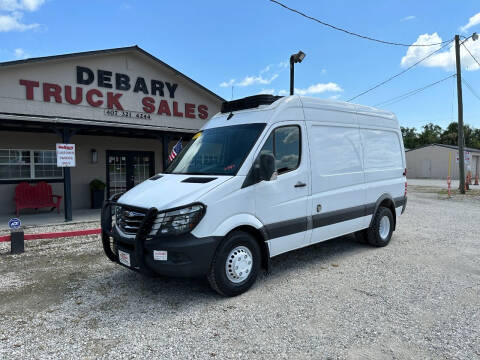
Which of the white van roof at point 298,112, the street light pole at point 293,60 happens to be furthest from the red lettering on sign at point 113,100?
the white van roof at point 298,112

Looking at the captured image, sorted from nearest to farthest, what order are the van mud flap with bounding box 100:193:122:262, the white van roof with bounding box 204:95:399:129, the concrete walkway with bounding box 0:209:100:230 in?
the van mud flap with bounding box 100:193:122:262, the white van roof with bounding box 204:95:399:129, the concrete walkway with bounding box 0:209:100:230

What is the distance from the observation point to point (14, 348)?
2.90 m

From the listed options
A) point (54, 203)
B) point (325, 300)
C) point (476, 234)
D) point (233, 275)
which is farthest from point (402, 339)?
point (54, 203)

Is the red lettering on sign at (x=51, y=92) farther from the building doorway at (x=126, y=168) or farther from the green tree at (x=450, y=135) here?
the green tree at (x=450, y=135)

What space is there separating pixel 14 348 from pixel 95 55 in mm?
10735

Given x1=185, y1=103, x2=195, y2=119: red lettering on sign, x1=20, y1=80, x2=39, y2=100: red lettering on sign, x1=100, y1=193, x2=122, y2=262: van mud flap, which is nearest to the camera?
x1=100, y1=193, x2=122, y2=262: van mud flap

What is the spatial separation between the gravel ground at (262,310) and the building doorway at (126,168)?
717cm

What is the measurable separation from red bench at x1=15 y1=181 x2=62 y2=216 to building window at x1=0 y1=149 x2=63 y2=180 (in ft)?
1.30

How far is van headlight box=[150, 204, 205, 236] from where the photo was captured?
3.48 metres

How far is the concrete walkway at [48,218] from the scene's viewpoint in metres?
8.68

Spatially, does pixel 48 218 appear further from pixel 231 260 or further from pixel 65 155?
pixel 231 260

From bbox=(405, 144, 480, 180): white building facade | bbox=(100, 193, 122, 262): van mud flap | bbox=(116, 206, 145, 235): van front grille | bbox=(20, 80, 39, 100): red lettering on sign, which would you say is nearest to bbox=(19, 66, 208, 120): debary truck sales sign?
bbox=(20, 80, 39, 100): red lettering on sign

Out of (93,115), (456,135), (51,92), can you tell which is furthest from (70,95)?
(456,135)

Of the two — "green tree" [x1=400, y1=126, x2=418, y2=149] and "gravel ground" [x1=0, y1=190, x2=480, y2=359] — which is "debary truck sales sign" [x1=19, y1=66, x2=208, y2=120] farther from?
"green tree" [x1=400, y1=126, x2=418, y2=149]
